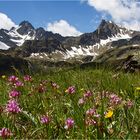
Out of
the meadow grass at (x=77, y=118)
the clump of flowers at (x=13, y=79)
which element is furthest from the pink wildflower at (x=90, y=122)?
the clump of flowers at (x=13, y=79)

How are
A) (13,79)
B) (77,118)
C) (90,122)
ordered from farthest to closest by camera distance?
1. (13,79)
2. (77,118)
3. (90,122)

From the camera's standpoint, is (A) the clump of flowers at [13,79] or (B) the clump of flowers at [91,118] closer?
(B) the clump of flowers at [91,118]

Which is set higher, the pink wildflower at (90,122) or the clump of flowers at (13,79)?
the clump of flowers at (13,79)

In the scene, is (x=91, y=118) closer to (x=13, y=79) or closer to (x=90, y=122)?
(x=90, y=122)

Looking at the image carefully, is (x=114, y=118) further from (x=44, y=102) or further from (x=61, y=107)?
(x=44, y=102)

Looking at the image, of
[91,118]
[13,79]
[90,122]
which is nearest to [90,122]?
[90,122]

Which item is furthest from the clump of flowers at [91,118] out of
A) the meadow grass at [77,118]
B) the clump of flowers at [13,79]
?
the clump of flowers at [13,79]

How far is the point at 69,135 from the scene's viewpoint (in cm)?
387

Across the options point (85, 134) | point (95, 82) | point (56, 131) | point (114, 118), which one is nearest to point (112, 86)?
point (95, 82)

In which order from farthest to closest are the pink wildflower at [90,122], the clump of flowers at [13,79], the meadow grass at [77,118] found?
the clump of flowers at [13,79], the pink wildflower at [90,122], the meadow grass at [77,118]

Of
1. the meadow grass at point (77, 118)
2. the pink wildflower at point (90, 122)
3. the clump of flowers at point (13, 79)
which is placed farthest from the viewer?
→ the clump of flowers at point (13, 79)

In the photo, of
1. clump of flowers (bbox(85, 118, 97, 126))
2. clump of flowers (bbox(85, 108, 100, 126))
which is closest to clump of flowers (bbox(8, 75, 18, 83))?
clump of flowers (bbox(85, 108, 100, 126))

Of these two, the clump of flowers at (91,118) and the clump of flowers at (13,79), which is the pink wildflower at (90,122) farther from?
Answer: the clump of flowers at (13,79)

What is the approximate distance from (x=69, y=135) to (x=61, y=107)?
4.43 ft
